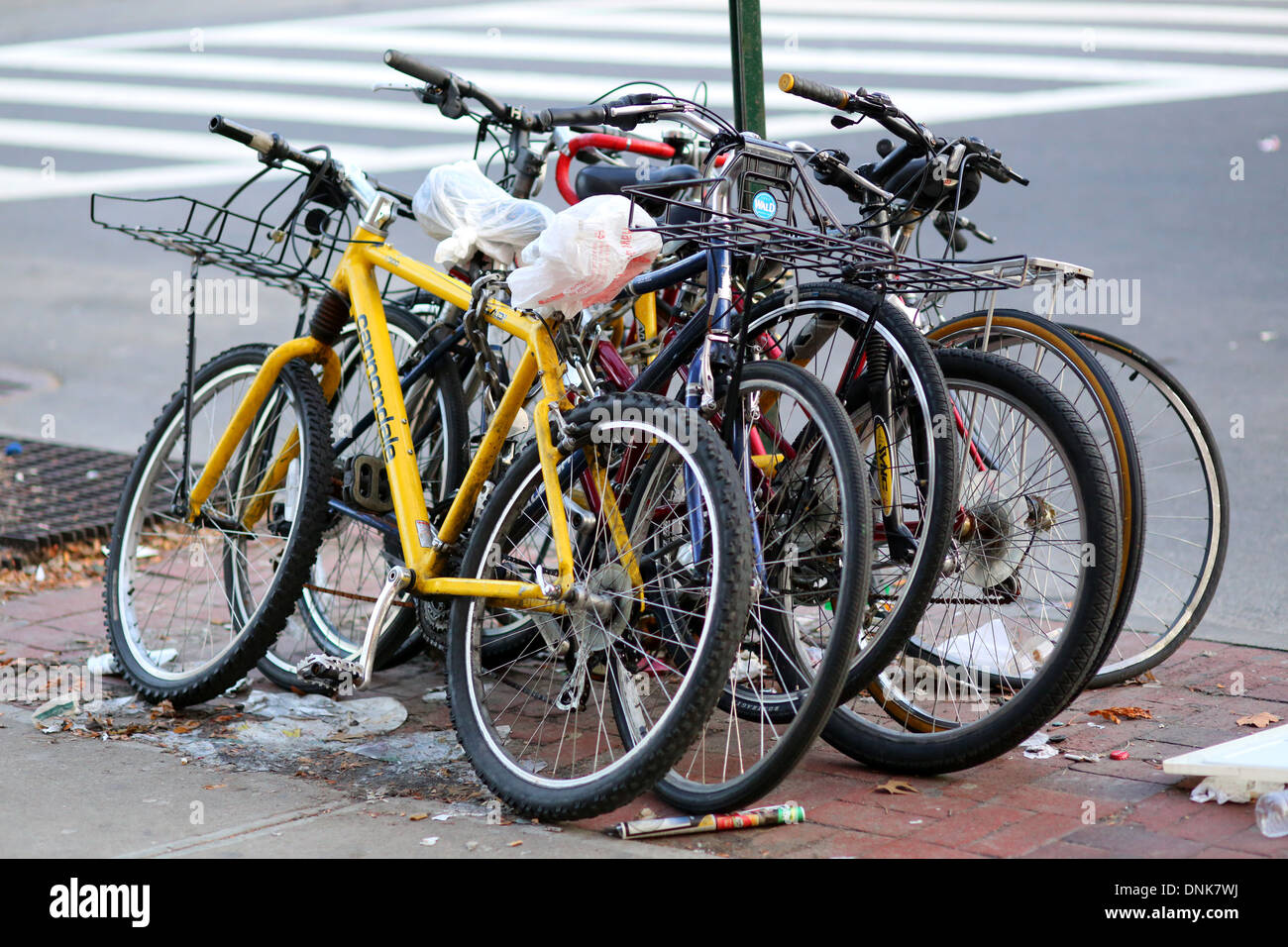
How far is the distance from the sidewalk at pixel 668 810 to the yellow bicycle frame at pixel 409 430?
0.54 metres

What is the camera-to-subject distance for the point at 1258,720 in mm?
3770

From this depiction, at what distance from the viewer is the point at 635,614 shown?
3418 mm

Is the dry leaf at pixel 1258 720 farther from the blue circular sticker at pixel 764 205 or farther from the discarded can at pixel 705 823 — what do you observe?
the blue circular sticker at pixel 764 205

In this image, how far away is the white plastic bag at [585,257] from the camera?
3.29m

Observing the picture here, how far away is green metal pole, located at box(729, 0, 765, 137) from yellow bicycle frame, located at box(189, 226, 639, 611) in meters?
1.15

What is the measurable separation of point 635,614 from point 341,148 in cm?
984

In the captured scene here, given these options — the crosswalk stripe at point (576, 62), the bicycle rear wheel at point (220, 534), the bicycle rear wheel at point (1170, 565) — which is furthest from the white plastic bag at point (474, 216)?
the crosswalk stripe at point (576, 62)

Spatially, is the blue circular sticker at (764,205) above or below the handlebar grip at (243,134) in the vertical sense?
below

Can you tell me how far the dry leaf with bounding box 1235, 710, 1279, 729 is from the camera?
12.3 feet

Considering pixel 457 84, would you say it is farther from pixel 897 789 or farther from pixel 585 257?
pixel 897 789

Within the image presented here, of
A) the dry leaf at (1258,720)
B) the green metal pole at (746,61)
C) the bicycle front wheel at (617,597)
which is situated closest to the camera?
the bicycle front wheel at (617,597)

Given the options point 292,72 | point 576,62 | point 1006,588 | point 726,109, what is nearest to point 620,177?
point 1006,588

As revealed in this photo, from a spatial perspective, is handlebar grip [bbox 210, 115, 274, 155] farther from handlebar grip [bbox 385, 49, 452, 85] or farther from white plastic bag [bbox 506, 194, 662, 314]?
white plastic bag [bbox 506, 194, 662, 314]

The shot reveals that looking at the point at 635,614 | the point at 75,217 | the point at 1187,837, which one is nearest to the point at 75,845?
the point at 635,614
